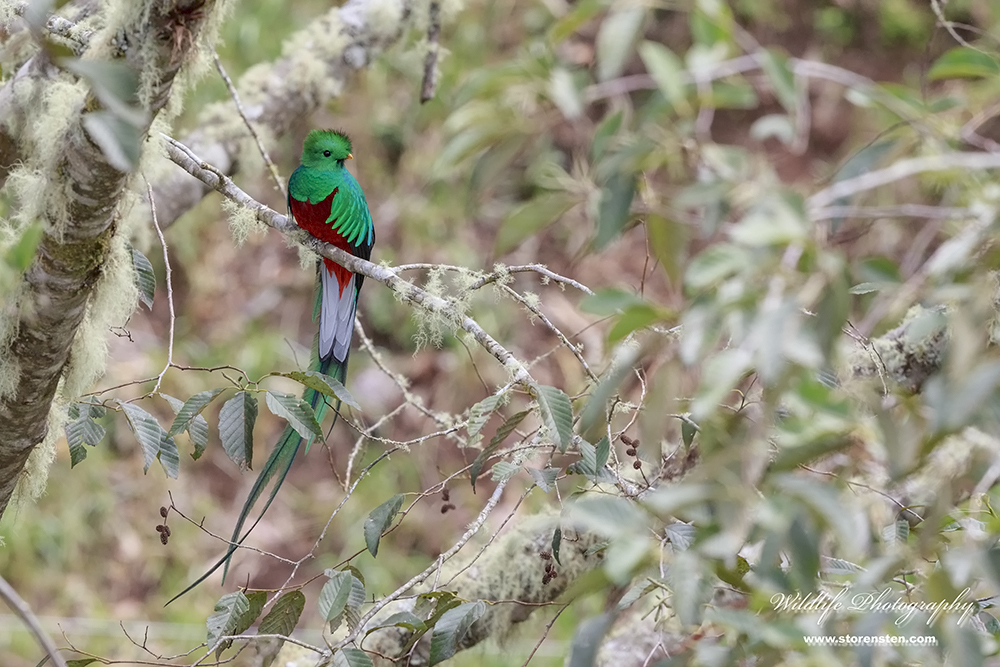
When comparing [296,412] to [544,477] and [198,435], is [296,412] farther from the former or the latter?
[544,477]

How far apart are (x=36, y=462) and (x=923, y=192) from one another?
368 cm

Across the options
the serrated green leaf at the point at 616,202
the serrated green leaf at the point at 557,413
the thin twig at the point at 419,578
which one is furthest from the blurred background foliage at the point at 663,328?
the thin twig at the point at 419,578

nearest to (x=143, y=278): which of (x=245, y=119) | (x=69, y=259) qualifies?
(x=69, y=259)

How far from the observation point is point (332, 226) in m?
2.22

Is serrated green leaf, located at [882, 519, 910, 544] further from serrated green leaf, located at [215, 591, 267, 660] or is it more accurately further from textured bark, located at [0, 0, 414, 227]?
textured bark, located at [0, 0, 414, 227]

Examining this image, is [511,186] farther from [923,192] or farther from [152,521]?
[152,521]

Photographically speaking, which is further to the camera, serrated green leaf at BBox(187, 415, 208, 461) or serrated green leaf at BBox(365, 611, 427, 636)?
serrated green leaf at BBox(187, 415, 208, 461)

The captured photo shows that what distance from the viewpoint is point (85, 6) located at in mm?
2006

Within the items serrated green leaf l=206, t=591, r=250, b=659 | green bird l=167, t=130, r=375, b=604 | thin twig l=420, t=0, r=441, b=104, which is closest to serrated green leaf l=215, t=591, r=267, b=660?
serrated green leaf l=206, t=591, r=250, b=659

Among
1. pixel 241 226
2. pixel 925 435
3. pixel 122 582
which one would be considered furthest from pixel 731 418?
pixel 122 582

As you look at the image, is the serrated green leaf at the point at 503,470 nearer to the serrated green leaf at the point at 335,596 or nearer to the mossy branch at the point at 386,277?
the mossy branch at the point at 386,277

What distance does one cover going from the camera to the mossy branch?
4.61 ft

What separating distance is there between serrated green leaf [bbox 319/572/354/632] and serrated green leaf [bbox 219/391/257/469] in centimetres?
23

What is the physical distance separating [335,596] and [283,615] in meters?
0.18
